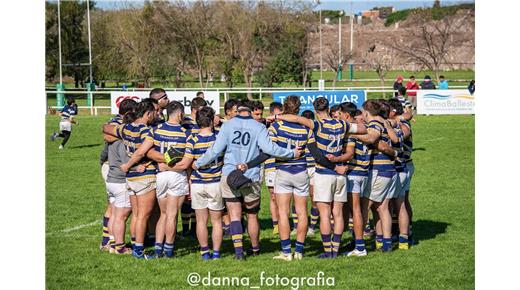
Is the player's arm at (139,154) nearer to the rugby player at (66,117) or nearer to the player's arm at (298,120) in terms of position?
the player's arm at (298,120)

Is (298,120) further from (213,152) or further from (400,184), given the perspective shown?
(400,184)

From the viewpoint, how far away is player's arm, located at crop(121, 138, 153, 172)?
10.5 m

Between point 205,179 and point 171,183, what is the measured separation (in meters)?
0.46

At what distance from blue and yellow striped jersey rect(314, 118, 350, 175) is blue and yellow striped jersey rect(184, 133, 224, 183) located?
1313mm

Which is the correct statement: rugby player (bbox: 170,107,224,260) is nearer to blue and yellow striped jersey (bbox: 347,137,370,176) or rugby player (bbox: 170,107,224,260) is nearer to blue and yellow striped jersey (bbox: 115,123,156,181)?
blue and yellow striped jersey (bbox: 115,123,156,181)

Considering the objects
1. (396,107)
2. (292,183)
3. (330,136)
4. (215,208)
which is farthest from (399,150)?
(215,208)

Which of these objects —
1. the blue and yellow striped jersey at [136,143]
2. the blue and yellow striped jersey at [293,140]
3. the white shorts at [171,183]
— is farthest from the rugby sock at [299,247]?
the blue and yellow striped jersey at [136,143]

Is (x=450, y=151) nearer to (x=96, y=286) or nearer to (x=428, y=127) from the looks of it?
(x=428, y=127)

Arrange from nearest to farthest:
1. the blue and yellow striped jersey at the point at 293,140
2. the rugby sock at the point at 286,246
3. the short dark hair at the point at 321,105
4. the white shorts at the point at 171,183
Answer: the white shorts at the point at 171,183 → the blue and yellow striped jersey at the point at 293,140 → the rugby sock at the point at 286,246 → the short dark hair at the point at 321,105

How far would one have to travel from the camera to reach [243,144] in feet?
34.1

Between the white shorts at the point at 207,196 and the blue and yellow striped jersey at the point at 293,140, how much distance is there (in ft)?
3.01

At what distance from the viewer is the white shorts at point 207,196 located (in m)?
10.5

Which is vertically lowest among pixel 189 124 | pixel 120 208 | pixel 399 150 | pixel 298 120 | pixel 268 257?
pixel 268 257

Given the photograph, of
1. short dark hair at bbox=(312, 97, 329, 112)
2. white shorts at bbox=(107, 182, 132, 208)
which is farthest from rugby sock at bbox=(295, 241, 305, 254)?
white shorts at bbox=(107, 182, 132, 208)
